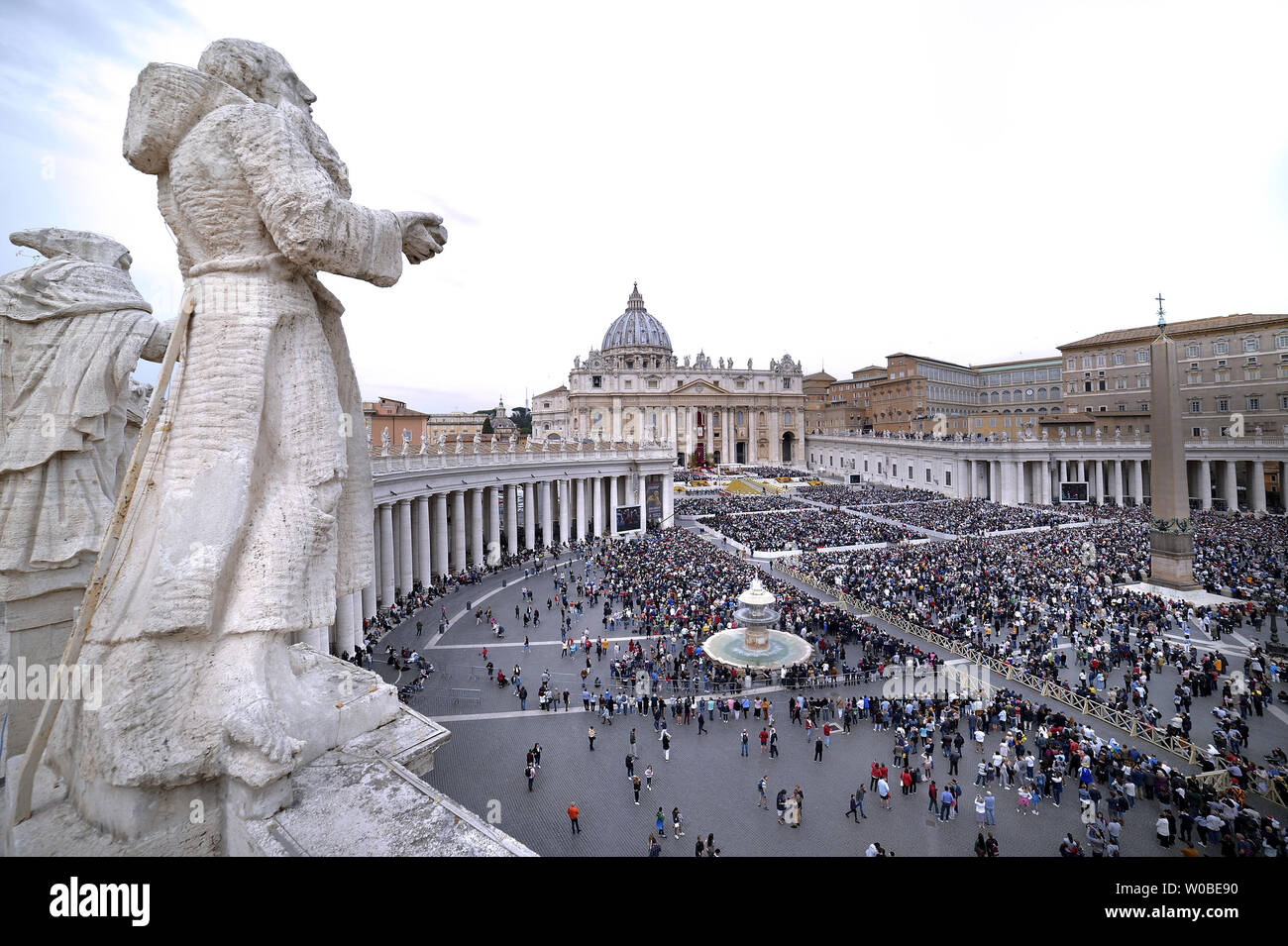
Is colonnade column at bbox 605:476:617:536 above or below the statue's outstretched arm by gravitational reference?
below

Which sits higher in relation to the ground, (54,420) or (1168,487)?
(54,420)

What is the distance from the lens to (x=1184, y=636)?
64.2 feet

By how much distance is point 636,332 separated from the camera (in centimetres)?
12119

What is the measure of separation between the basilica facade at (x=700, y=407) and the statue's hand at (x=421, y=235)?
287 feet

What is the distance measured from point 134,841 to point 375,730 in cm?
127

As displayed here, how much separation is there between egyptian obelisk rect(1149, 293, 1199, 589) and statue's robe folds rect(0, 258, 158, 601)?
32.8 meters

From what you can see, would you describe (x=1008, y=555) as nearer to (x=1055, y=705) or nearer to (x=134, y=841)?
(x=1055, y=705)

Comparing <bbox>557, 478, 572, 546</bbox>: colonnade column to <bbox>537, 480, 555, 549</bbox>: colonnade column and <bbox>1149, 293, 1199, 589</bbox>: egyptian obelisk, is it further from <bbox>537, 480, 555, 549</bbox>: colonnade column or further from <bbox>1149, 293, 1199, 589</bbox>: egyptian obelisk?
<bbox>1149, 293, 1199, 589</bbox>: egyptian obelisk

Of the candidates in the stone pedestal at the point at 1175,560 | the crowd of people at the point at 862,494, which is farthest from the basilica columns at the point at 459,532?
the crowd of people at the point at 862,494

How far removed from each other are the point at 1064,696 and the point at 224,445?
18563mm

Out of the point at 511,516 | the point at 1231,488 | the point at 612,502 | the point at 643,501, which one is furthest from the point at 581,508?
the point at 1231,488

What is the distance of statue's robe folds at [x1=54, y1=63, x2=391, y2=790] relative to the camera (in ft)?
10.5

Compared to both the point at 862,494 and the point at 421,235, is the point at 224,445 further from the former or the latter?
the point at 862,494

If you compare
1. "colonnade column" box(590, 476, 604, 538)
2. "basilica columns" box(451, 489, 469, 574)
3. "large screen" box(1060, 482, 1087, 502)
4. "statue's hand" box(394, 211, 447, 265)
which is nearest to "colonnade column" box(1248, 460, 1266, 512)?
"large screen" box(1060, 482, 1087, 502)
